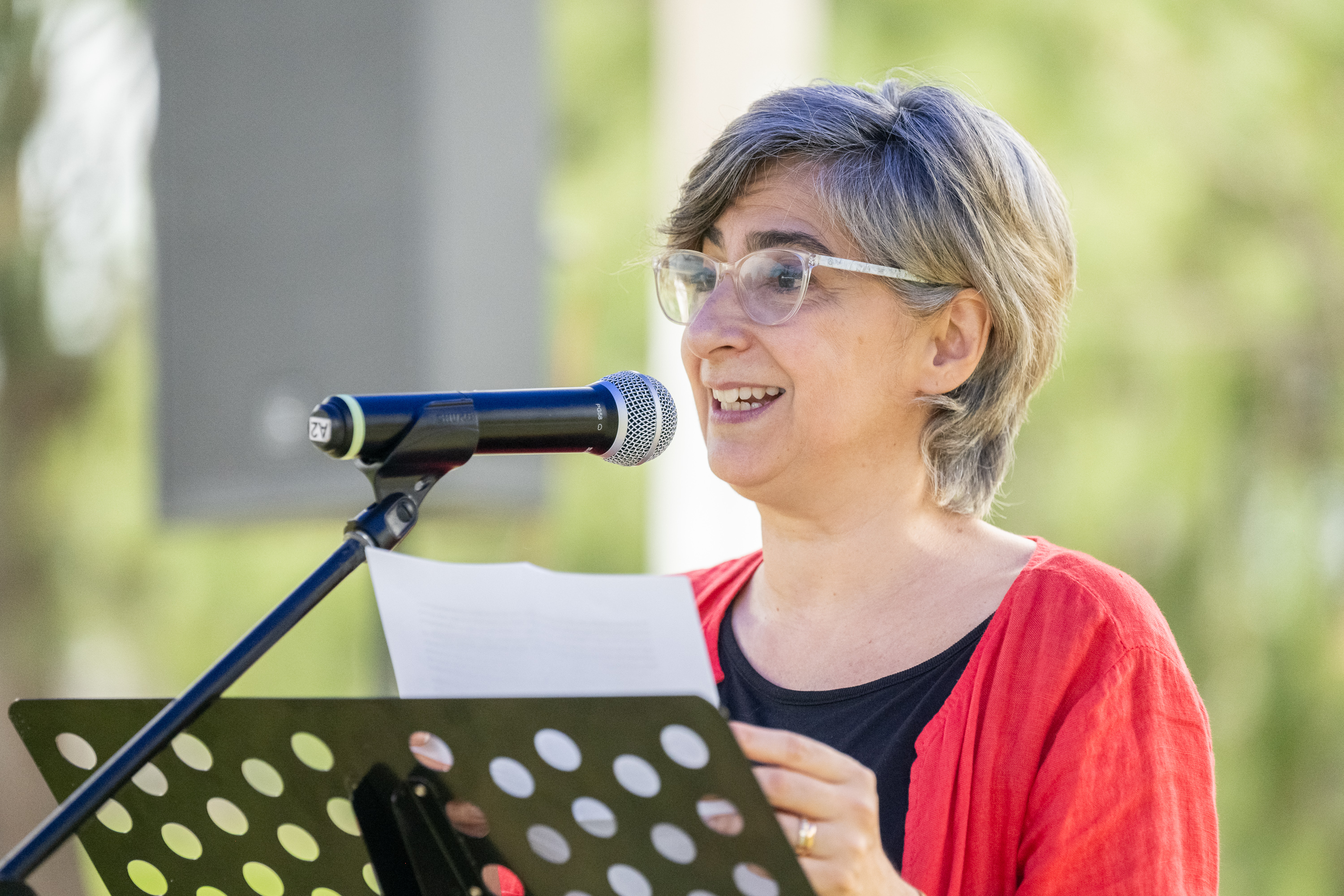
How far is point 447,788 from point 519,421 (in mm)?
385

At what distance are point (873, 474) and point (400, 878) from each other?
953 mm

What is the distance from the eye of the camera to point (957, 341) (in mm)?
2166

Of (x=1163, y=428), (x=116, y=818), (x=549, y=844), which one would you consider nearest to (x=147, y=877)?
(x=116, y=818)

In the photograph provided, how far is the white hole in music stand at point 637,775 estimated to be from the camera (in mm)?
1234

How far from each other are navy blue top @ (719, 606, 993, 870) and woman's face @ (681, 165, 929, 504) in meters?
0.28

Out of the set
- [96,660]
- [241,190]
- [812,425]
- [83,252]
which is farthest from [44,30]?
[812,425]

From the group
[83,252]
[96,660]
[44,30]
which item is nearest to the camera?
[44,30]

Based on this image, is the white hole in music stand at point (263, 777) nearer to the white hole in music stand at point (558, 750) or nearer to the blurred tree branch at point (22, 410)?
the white hole in music stand at point (558, 750)

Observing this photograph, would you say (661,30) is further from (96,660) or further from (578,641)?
(96,660)

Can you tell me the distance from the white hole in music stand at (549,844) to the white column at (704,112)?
3377 millimetres

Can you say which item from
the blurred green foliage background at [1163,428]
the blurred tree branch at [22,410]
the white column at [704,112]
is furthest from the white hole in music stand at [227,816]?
the blurred green foliage background at [1163,428]

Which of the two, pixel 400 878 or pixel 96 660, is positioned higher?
pixel 400 878

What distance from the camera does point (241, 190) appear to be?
419 cm

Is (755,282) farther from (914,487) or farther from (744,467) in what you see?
(914,487)
